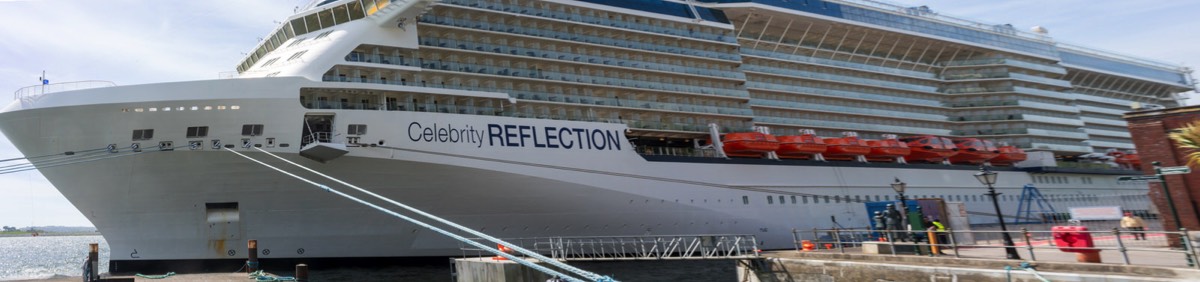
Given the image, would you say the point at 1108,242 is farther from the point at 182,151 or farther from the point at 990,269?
the point at 182,151

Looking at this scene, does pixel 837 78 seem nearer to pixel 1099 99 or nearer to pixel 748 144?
pixel 748 144

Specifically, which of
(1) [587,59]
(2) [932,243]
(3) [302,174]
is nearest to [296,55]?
(3) [302,174]

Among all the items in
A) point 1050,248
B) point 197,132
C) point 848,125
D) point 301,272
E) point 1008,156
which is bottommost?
point 1050,248

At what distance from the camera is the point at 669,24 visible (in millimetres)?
30688

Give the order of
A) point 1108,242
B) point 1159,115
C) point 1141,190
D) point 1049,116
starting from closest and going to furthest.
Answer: point 1108,242 → point 1159,115 → point 1049,116 → point 1141,190

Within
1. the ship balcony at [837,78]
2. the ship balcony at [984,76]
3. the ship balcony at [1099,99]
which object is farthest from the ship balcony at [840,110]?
the ship balcony at [1099,99]

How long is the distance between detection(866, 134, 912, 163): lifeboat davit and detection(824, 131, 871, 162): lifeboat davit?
0.58 meters

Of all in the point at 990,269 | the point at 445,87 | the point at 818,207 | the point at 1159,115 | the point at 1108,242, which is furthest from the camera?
the point at 818,207

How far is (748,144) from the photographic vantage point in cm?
2777

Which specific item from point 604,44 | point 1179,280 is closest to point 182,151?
point 604,44

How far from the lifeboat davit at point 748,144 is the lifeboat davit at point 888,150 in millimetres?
6803

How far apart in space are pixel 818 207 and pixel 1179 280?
20467 mm

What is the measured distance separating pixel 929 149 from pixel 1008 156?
23.4 ft

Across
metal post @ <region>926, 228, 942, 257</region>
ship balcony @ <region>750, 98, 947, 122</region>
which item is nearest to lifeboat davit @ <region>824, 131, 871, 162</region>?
ship balcony @ <region>750, 98, 947, 122</region>
